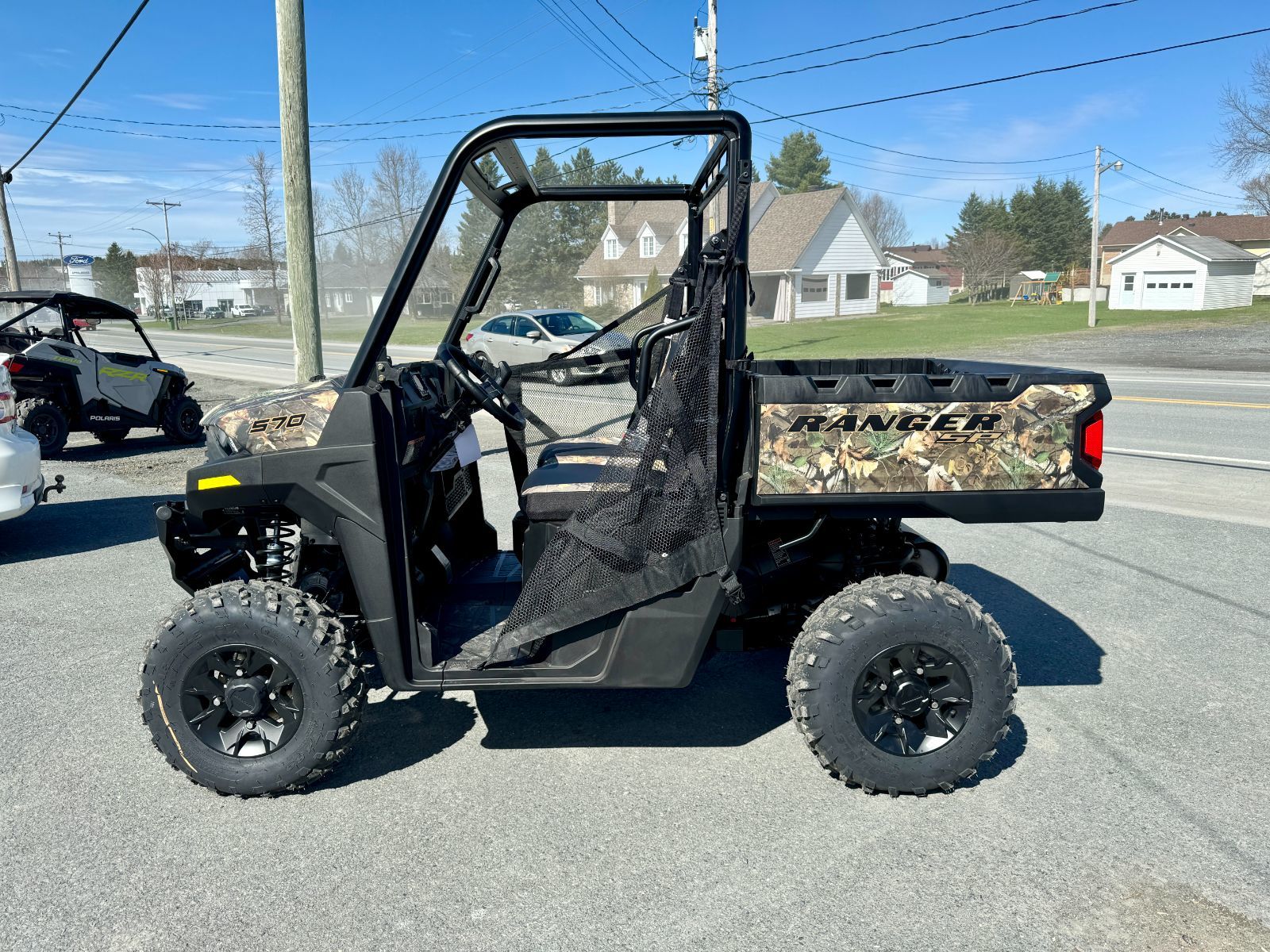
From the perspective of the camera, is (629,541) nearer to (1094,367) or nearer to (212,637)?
(212,637)

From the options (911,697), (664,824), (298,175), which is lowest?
(664,824)

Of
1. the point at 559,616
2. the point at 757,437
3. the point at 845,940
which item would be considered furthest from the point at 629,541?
the point at 845,940

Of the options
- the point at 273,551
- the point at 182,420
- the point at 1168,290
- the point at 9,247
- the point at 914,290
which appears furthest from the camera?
the point at 914,290

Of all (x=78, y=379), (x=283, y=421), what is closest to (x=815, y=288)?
(x=78, y=379)

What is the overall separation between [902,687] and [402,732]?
1.89m

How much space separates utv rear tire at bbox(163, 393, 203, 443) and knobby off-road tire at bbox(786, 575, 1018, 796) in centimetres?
1024

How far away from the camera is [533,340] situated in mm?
10648

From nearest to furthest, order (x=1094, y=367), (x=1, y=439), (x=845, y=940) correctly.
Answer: (x=845, y=940) → (x=1, y=439) → (x=1094, y=367)

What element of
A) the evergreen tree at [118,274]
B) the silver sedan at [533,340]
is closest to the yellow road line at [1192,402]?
the silver sedan at [533,340]

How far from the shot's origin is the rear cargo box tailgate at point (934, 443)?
288 cm

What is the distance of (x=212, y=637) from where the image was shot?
2.97 m

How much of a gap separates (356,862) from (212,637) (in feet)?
2.85

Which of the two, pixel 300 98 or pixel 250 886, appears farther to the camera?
pixel 300 98

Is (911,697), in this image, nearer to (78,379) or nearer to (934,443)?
(934,443)
